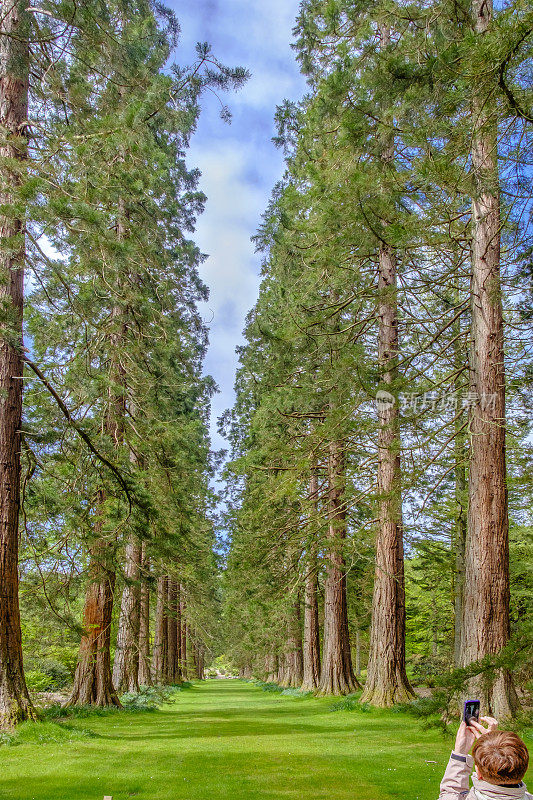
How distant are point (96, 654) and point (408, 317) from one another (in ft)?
31.1

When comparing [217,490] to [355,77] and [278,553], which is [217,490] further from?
[355,77]

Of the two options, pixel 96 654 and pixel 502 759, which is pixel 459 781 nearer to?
pixel 502 759

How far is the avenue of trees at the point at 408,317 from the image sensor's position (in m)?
6.09

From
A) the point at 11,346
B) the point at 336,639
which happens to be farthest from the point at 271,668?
the point at 11,346

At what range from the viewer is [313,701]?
14789 millimetres

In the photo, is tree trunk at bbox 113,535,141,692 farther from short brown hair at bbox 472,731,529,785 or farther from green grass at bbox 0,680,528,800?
short brown hair at bbox 472,731,529,785

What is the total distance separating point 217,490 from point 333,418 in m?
14.8

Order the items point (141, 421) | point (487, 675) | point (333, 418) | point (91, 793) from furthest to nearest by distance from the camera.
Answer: point (141, 421) < point (333, 418) < point (91, 793) < point (487, 675)

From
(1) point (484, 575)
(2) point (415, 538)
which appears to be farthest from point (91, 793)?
(2) point (415, 538)

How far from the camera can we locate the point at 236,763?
21.0ft

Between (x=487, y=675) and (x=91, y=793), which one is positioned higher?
(x=487, y=675)

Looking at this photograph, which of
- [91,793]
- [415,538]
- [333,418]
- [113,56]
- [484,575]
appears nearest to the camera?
[91,793]

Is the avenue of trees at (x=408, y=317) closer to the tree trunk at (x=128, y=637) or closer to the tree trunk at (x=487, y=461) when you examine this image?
the tree trunk at (x=487, y=461)

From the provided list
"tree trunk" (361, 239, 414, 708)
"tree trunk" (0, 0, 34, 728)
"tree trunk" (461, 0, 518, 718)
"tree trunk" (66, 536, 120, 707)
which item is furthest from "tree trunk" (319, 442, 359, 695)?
"tree trunk" (0, 0, 34, 728)
